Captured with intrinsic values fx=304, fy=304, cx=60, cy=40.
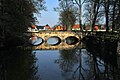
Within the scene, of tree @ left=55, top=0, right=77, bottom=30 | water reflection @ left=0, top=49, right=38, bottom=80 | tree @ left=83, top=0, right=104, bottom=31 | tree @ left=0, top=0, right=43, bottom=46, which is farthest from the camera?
tree @ left=55, top=0, right=77, bottom=30

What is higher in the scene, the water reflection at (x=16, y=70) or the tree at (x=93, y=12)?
the tree at (x=93, y=12)

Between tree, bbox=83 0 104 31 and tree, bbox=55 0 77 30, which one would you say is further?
tree, bbox=55 0 77 30

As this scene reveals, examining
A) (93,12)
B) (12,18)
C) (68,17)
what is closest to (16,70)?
(12,18)

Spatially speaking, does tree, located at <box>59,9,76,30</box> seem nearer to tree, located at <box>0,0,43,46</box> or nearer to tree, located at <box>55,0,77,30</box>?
tree, located at <box>55,0,77,30</box>

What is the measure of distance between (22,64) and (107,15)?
69.0 feet

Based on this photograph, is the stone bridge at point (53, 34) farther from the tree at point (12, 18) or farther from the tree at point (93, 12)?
the tree at point (12, 18)

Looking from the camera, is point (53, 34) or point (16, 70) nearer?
point (16, 70)

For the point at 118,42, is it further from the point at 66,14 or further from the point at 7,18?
the point at 66,14

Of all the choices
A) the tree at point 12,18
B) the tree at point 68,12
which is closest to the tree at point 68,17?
the tree at point 68,12

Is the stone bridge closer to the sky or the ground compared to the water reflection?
closer to the sky

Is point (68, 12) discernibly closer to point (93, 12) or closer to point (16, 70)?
point (93, 12)

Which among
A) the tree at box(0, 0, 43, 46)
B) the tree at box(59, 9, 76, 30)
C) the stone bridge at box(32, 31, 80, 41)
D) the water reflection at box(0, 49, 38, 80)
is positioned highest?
the tree at box(59, 9, 76, 30)

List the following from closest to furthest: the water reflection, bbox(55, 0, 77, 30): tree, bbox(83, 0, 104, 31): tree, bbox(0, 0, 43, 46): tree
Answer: the water reflection < bbox(0, 0, 43, 46): tree < bbox(83, 0, 104, 31): tree < bbox(55, 0, 77, 30): tree

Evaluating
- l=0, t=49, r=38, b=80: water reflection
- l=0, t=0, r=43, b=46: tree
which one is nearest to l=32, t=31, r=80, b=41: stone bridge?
l=0, t=0, r=43, b=46: tree
